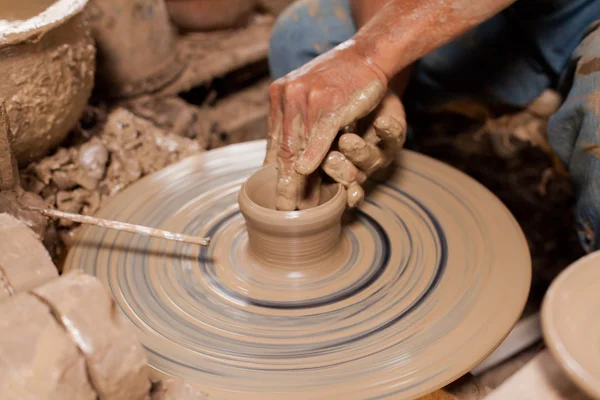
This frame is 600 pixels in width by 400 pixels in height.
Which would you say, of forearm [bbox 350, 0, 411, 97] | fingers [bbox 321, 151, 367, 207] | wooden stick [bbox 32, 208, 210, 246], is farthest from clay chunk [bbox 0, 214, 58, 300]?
forearm [bbox 350, 0, 411, 97]

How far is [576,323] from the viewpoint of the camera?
889 mm

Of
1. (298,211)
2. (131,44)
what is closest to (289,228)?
(298,211)

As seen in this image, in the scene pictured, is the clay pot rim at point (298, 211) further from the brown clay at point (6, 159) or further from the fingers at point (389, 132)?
the brown clay at point (6, 159)

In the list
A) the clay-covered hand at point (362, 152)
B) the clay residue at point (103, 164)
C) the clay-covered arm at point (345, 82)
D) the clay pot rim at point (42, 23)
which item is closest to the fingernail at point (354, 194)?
the clay-covered hand at point (362, 152)

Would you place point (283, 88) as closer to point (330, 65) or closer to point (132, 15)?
point (330, 65)

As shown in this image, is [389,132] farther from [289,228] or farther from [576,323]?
[576,323]

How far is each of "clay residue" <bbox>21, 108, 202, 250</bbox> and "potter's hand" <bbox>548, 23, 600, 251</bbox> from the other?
1.12 metres

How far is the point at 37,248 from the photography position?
1061 millimetres

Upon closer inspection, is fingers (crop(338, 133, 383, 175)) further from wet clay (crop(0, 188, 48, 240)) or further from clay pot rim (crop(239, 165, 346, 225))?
wet clay (crop(0, 188, 48, 240))

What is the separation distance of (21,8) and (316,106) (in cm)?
98

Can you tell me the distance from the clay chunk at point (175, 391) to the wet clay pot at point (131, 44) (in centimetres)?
166

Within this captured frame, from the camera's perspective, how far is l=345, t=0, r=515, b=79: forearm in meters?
1.44

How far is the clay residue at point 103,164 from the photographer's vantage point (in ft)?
5.97

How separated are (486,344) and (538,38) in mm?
1049
